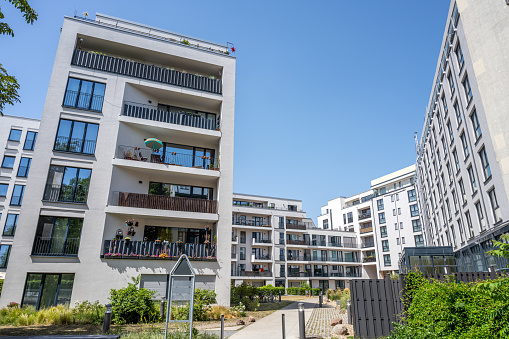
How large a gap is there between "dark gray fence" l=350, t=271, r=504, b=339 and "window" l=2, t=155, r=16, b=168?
123 feet

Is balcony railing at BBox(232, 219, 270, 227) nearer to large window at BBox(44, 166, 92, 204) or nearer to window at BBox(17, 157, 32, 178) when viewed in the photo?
window at BBox(17, 157, 32, 178)

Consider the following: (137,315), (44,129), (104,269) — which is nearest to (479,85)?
(137,315)

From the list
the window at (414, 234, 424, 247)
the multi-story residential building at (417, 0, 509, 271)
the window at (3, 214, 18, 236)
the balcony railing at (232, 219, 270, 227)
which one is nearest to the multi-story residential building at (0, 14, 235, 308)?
the multi-story residential building at (417, 0, 509, 271)

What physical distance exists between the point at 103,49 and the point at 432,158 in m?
35.1

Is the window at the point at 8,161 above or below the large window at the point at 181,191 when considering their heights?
above

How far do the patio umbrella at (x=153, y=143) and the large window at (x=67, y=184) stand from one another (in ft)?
13.3

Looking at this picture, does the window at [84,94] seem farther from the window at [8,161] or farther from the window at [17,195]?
the window at [8,161]

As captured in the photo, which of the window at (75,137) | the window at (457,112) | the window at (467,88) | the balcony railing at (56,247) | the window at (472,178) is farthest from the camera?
the window at (457,112)

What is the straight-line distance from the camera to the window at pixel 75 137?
63.1 ft

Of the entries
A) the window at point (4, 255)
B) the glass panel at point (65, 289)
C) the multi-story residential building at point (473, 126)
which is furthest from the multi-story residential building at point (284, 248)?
the glass panel at point (65, 289)

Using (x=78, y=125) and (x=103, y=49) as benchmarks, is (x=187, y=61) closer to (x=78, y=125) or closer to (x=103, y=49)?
(x=103, y=49)

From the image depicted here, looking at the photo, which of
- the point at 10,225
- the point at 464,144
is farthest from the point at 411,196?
the point at 10,225

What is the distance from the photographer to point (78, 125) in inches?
780

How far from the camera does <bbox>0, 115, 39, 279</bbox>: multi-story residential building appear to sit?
3086 centimetres
